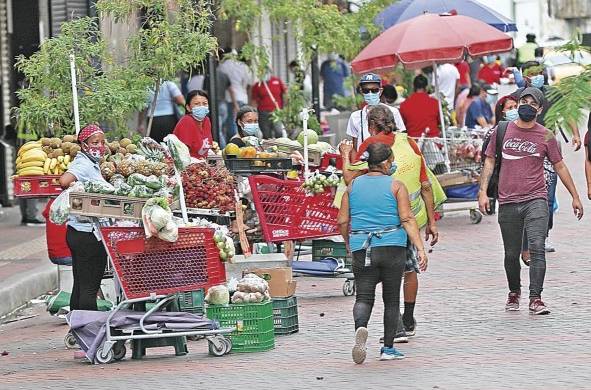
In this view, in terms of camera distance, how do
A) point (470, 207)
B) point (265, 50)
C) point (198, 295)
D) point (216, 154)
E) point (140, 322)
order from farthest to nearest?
point (265, 50)
point (470, 207)
point (216, 154)
point (198, 295)
point (140, 322)

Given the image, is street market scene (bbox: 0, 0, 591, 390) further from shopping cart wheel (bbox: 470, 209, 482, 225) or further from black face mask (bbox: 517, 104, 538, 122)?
shopping cart wheel (bbox: 470, 209, 482, 225)

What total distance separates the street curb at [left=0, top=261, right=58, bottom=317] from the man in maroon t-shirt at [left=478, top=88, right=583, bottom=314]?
4.72 m

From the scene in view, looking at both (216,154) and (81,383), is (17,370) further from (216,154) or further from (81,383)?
(216,154)

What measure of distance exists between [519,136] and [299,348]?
2.71 m

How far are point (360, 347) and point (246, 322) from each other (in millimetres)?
1187

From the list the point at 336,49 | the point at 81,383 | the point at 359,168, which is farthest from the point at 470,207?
the point at 81,383

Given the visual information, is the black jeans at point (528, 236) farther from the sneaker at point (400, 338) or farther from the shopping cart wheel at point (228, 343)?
the shopping cart wheel at point (228, 343)

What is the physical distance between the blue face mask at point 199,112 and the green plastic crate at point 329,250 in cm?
167

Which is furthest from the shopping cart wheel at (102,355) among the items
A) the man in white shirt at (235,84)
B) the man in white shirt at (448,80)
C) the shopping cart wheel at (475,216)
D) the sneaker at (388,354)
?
the man in white shirt at (448,80)

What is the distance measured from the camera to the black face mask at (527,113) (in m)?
11.8

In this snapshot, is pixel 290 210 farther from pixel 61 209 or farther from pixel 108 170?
pixel 61 209

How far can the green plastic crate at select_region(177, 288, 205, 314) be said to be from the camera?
1174cm

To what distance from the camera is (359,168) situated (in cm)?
1094

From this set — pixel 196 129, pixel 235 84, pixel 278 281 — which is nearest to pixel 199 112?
pixel 196 129
